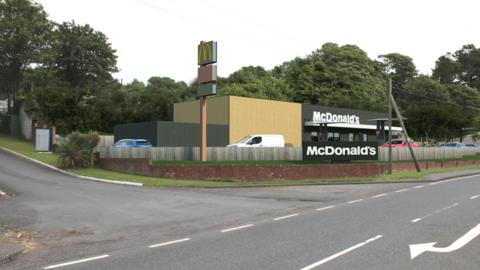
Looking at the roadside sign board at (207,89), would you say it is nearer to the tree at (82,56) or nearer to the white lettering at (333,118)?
the white lettering at (333,118)

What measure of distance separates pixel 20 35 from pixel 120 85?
72.7 ft

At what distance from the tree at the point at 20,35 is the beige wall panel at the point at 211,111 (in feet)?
80.2

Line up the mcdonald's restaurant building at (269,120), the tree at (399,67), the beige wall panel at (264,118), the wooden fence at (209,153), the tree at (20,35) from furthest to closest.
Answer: the tree at (399,67), the tree at (20,35), the beige wall panel at (264,118), the mcdonald's restaurant building at (269,120), the wooden fence at (209,153)

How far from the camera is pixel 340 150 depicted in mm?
29578

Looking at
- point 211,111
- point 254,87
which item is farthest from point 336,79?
point 211,111

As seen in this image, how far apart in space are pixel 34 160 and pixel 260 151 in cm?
1587

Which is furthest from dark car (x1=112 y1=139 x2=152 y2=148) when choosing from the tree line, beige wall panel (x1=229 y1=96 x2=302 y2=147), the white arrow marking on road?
the white arrow marking on road

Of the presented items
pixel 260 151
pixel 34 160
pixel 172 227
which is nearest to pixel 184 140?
pixel 260 151

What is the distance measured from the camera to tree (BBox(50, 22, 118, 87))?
6469cm

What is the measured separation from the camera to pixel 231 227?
10.9 m

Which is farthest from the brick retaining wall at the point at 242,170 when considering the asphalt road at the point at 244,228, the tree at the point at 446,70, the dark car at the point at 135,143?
the tree at the point at 446,70

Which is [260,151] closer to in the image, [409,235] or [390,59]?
[409,235]

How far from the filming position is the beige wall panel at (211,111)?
38.5m

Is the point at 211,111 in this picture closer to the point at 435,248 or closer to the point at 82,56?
the point at 435,248
